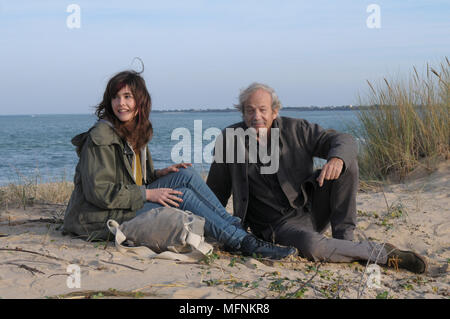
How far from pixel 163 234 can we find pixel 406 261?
1.86m

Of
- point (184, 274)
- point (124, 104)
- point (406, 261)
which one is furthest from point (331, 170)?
point (124, 104)

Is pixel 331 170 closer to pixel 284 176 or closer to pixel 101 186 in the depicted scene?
pixel 284 176

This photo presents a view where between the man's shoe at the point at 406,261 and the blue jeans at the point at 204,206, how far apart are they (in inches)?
44.6

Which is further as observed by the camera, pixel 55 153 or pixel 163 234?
pixel 55 153

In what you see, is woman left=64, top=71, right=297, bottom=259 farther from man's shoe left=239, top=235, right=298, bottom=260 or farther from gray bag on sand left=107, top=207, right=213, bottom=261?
gray bag on sand left=107, top=207, right=213, bottom=261

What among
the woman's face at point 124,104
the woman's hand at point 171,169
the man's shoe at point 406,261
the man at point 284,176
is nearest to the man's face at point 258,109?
the man at point 284,176

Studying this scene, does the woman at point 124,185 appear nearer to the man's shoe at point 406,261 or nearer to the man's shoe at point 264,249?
the man's shoe at point 264,249

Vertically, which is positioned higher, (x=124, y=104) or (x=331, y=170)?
(x=124, y=104)

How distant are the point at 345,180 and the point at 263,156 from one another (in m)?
0.71

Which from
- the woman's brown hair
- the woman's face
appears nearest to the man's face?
the woman's brown hair

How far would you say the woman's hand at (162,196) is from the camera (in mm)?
3904

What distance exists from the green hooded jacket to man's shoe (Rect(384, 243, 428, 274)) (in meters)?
1.97

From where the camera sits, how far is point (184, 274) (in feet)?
10.6

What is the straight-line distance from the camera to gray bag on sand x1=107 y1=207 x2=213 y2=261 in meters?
3.63
